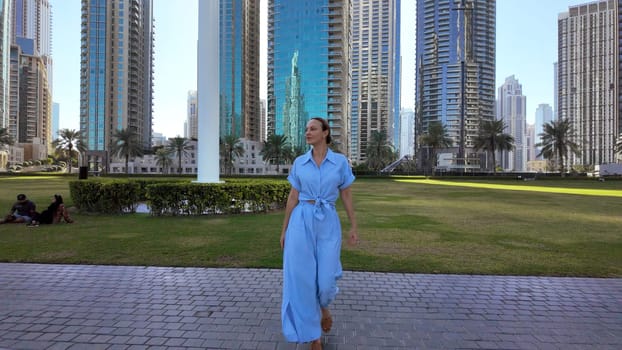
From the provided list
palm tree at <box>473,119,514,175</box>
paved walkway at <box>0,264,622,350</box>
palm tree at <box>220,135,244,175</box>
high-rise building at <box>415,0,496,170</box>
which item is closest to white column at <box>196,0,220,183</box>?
→ paved walkway at <box>0,264,622,350</box>

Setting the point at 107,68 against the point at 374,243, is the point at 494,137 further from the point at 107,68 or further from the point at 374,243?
the point at 107,68

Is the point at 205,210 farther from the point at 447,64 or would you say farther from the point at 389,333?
the point at 447,64

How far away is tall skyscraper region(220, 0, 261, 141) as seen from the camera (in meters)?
124

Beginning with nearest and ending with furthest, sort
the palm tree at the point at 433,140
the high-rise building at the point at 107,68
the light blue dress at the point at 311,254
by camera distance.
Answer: the light blue dress at the point at 311,254 → the palm tree at the point at 433,140 → the high-rise building at the point at 107,68

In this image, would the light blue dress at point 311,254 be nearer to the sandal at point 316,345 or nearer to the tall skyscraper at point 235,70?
the sandal at point 316,345

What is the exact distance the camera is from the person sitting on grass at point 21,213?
35.9 feet

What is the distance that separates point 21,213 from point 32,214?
0.40 metres

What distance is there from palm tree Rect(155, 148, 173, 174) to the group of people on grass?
275 feet

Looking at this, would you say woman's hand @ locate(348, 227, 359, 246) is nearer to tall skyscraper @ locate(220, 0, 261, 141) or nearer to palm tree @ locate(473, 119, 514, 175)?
palm tree @ locate(473, 119, 514, 175)

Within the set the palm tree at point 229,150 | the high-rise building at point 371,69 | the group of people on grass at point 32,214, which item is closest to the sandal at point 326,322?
the group of people on grass at point 32,214

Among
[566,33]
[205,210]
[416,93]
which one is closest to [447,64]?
[416,93]

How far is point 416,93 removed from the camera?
421ft

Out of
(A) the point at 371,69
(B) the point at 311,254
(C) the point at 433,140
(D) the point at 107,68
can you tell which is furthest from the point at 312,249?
(A) the point at 371,69

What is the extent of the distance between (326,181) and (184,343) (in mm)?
2036
